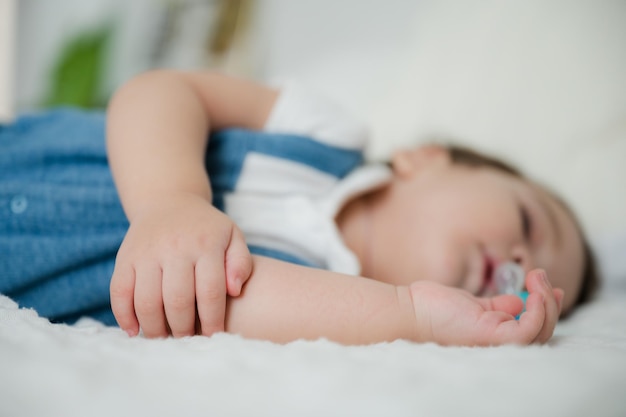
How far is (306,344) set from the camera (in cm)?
42

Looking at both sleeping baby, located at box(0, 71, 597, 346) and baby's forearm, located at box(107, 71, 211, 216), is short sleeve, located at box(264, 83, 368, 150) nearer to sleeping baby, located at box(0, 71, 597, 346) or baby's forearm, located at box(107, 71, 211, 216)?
sleeping baby, located at box(0, 71, 597, 346)

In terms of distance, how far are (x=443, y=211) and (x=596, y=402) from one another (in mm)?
536

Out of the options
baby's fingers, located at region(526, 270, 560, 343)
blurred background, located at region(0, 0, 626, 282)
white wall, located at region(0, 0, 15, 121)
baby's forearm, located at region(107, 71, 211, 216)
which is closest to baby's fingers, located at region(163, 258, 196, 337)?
baby's forearm, located at region(107, 71, 211, 216)

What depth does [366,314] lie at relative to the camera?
498mm

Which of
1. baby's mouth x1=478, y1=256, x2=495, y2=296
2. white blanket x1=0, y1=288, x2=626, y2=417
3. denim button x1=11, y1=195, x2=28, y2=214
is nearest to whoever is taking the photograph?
white blanket x1=0, y1=288, x2=626, y2=417

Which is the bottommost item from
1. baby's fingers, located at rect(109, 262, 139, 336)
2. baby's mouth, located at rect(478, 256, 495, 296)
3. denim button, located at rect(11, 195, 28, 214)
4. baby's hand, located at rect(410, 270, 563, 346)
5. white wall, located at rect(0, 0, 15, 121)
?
white wall, located at rect(0, 0, 15, 121)

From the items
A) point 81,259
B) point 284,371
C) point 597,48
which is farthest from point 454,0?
point 284,371

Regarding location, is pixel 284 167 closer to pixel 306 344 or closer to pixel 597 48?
pixel 306 344

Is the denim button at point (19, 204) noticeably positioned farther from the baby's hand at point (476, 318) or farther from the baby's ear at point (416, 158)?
the baby's ear at point (416, 158)

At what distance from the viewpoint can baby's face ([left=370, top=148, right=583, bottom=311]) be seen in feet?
2.63

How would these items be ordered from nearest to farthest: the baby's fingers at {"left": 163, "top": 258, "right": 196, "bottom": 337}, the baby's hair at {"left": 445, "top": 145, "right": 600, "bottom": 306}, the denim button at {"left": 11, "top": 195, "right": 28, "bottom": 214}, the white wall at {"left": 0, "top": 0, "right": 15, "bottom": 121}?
the baby's fingers at {"left": 163, "top": 258, "right": 196, "bottom": 337} → the denim button at {"left": 11, "top": 195, "right": 28, "bottom": 214} → the baby's hair at {"left": 445, "top": 145, "right": 600, "bottom": 306} → the white wall at {"left": 0, "top": 0, "right": 15, "bottom": 121}

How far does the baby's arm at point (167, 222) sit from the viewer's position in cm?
46

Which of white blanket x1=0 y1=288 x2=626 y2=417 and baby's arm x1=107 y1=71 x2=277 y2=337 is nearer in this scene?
white blanket x1=0 y1=288 x2=626 y2=417

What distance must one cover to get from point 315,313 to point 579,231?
2.19 feet
